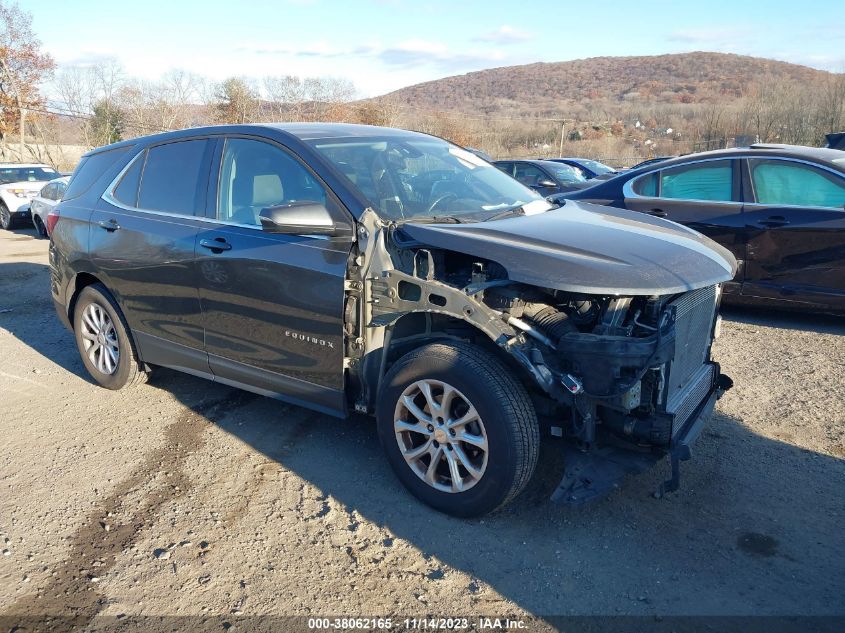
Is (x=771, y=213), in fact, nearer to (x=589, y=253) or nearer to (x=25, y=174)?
(x=589, y=253)

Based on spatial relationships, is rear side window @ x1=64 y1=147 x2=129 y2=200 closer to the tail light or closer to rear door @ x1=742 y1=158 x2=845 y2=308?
the tail light

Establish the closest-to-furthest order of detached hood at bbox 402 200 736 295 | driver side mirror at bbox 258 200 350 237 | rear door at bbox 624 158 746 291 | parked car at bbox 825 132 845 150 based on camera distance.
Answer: detached hood at bbox 402 200 736 295
driver side mirror at bbox 258 200 350 237
rear door at bbox 624 158 746 291
parked car at bbox 825 132 845 150

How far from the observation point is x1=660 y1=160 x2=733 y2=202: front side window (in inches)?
255

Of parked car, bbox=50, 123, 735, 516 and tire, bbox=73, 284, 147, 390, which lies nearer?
parked car, bbox=50, 123, 735, 516

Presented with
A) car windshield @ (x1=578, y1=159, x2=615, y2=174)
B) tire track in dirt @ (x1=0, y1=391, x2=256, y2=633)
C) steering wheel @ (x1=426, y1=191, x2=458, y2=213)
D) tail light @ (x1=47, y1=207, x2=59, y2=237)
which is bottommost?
tire track in dirt @ (x1=0, y1=391, x2=256, y2=633)

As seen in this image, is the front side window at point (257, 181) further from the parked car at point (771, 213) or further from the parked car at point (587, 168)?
the parked car at point (587, 168)

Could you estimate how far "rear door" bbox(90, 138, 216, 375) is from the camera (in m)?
4.20

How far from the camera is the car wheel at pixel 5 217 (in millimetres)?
15805

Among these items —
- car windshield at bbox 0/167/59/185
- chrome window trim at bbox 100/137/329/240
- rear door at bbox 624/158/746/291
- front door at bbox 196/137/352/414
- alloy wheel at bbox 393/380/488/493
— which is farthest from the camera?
car windshield at bbox 0/167/59/185

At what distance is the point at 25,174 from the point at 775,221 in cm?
1772

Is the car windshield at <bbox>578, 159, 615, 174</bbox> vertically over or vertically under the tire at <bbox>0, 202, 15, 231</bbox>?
over

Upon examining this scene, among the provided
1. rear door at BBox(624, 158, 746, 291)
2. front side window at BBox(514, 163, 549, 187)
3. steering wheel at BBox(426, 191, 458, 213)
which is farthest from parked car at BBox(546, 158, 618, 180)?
steering wheel at BBox(426, 191, 458, 213)

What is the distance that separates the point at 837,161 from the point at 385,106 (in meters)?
28.4

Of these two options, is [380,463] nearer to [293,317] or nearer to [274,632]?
[293,317]
